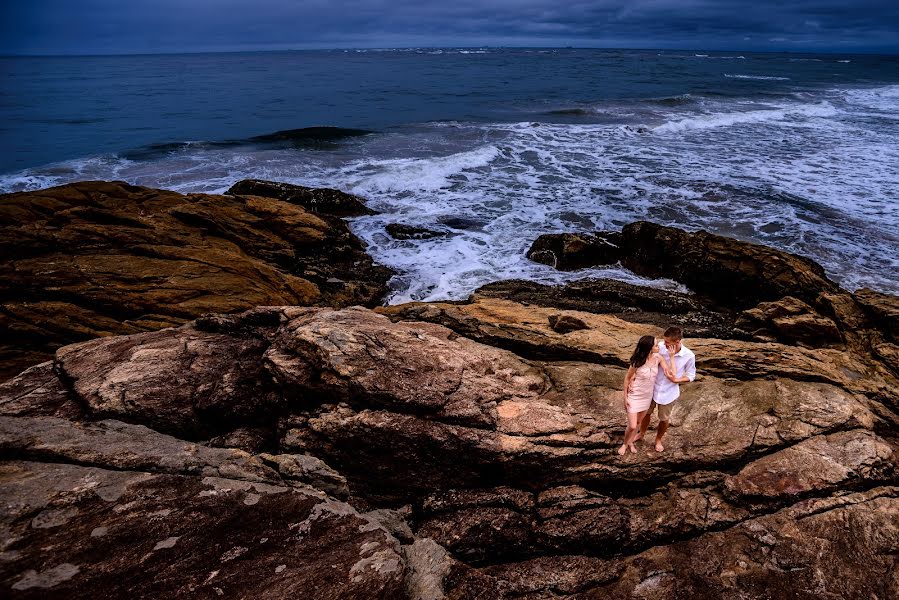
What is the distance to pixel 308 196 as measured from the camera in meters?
18.1

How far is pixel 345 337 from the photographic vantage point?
5797 millimetres

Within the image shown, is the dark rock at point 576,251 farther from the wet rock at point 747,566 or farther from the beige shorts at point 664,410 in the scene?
the wet rock at point 747,566

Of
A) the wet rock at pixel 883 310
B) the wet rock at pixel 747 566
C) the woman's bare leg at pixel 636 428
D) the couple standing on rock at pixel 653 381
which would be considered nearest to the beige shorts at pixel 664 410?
the couple standing on rock at pixel 653 381

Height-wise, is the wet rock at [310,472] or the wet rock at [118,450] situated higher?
the wet rock at [118,450]

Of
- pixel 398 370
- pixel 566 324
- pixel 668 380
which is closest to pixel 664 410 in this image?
pixel 668 380

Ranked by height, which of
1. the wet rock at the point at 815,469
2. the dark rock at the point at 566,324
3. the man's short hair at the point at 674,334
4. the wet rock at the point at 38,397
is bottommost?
the wet rock at the point at 815,469

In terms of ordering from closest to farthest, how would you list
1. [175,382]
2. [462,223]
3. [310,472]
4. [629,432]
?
[310,472], [629,432], [175,382], [462,223]

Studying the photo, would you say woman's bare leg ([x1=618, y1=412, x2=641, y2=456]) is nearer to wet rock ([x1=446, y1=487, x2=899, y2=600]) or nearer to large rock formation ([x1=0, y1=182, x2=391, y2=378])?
wet rock ([x1=446, y1=487, x2=899, y2=600])

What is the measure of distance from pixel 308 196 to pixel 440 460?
15.2m

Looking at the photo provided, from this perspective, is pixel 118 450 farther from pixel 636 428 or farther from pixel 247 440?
pixel 636 428

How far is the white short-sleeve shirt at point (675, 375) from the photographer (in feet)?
17.4

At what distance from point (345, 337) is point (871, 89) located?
275ft

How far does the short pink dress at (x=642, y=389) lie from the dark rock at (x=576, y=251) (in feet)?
29.7

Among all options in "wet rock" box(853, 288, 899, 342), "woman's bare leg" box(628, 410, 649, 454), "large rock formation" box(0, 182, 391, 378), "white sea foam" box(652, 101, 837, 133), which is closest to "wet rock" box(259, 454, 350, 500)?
"woman's bare leg" box(628, 410, 649, 454)
